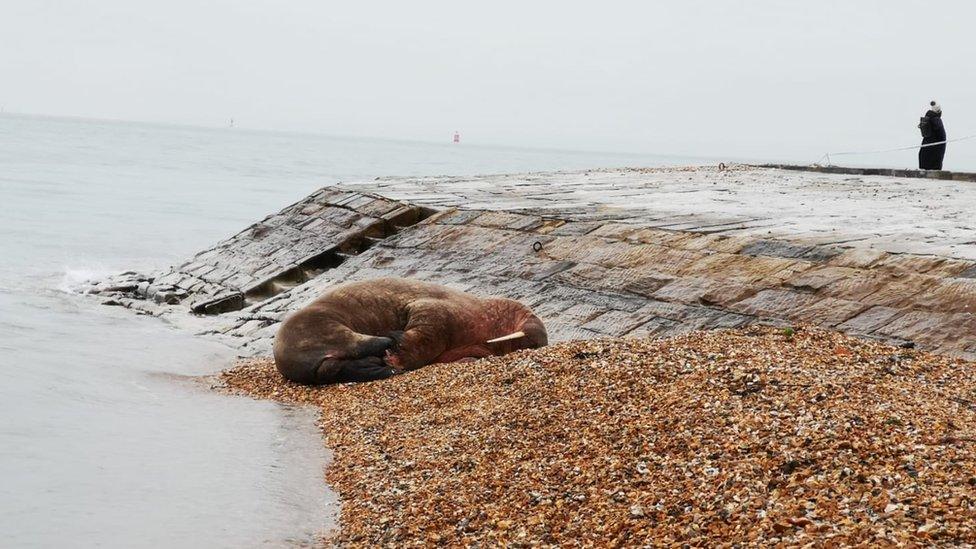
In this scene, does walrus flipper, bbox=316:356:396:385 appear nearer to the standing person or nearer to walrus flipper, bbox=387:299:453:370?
walrus flipper, bbox=387:299:453:370

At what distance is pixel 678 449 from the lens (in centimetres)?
695

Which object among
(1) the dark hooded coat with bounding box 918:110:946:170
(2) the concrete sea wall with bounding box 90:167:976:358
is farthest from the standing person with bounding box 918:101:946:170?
(2) the concrete sea wall with bounding box 90:167:976:358

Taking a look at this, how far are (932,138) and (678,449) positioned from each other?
2275 centimetres

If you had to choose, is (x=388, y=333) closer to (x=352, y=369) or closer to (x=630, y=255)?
(x=352, y=369)

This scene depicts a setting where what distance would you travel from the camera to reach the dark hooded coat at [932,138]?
1059 inches

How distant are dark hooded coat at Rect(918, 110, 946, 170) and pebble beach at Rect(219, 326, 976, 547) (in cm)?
1873

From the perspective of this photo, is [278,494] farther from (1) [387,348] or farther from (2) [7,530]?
(1) [387,348]

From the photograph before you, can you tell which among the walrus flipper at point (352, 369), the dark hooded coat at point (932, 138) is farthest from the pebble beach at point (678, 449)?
the dark hooded coat at point (932, 138)

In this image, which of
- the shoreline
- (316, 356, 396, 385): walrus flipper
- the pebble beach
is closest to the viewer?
the pebble beach

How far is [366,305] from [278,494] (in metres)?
4.25

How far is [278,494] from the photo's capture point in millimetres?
8281

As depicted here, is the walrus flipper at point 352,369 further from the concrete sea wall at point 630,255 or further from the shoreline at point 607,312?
the concrete sea wall at point 630,255

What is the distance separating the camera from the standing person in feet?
88.3

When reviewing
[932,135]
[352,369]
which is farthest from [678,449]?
[932,135]
